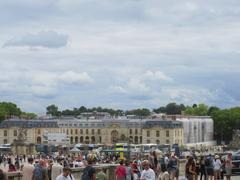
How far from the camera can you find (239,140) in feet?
368

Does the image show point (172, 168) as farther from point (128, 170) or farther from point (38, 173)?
point (38, 173)

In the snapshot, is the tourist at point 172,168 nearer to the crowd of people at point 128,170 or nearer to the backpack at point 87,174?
the crowd of people at point 128,170

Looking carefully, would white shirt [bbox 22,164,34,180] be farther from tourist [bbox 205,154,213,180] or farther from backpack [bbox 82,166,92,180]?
tourist [bbox 205,154,213,180]

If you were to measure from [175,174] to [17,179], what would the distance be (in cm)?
791

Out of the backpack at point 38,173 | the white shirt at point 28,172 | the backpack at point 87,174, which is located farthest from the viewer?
the backpack at point 38,173

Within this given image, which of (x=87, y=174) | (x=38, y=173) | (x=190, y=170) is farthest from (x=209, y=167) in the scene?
(x=87, y=174)

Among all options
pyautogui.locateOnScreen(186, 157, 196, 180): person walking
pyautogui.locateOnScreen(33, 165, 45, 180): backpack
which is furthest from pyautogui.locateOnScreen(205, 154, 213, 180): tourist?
pyautogui.locateOnScreen(33, 165, 45, 180): backpack

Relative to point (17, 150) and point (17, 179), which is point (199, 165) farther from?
point (17, 150)

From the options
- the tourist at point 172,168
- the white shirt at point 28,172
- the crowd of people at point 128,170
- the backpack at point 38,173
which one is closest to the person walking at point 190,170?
the crowd of people at point 128,170

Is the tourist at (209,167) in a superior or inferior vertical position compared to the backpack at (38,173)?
inferior

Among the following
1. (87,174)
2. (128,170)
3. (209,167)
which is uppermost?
(87,174)

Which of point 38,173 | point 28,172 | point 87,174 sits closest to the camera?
point 87,174

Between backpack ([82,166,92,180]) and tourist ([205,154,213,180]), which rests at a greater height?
backpack ([82,166,92,180])

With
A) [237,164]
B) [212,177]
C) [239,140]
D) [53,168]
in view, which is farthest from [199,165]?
[239,140]
